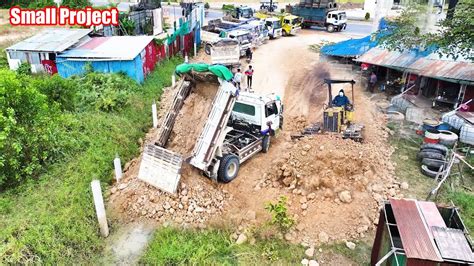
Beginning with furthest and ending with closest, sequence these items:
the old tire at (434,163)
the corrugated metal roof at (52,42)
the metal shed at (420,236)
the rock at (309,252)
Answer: the corrugated metal roof at (52,42), the old tire at (434,163), the rock at (309,252), the metal shed at (420,236)

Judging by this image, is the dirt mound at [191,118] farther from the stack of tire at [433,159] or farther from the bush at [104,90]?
the stack of tire at [433,159]

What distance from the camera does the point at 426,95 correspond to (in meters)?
18.0

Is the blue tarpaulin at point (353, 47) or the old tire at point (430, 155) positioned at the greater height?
the blue tarpaulin at point (353, 47)

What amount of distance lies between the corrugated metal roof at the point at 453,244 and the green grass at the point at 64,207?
719cm

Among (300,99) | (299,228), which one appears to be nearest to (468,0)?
(300,99)

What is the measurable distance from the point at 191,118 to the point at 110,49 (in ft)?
30.0

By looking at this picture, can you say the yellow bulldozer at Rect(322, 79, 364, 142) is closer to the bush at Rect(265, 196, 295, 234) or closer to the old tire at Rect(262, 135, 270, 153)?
the old tire at Rect(262, 135, 270, 153)

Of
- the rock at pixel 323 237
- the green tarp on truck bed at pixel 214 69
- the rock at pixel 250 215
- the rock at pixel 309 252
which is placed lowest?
the rock at pixel 309 252

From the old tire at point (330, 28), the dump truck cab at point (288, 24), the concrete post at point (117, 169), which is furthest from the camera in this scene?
the old tire at point (330, 28)

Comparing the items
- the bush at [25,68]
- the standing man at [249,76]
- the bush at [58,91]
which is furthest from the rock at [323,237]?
the bush at [25,68]

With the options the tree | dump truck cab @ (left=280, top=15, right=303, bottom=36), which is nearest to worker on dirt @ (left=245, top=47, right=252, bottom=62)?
dump truck cab @ (left=280, top=15, right=303, bottom=36)

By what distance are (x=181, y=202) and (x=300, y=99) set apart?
11.1 m

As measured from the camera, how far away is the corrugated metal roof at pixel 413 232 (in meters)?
6.42

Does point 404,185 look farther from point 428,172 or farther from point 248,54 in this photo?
point 248,54
